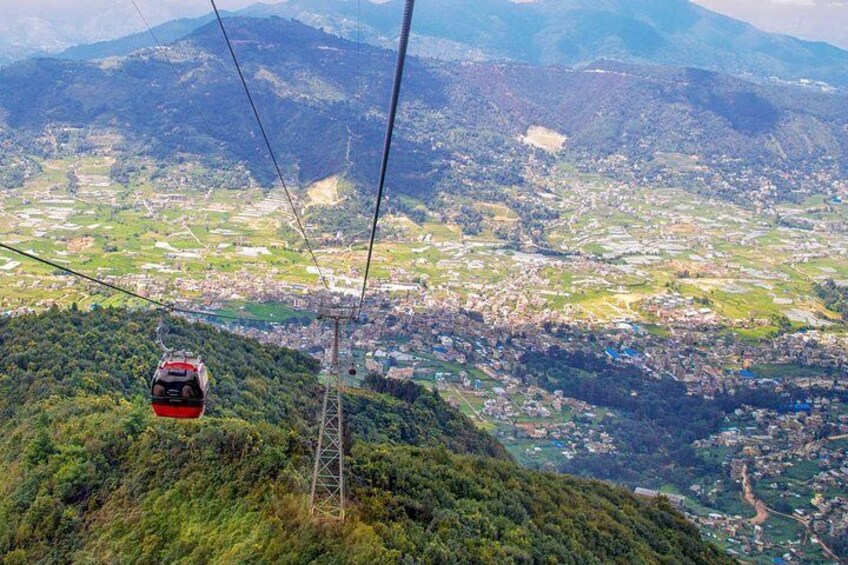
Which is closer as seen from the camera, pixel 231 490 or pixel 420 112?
pixel 231 490

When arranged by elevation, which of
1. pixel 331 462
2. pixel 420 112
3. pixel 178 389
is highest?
pixel 420 112

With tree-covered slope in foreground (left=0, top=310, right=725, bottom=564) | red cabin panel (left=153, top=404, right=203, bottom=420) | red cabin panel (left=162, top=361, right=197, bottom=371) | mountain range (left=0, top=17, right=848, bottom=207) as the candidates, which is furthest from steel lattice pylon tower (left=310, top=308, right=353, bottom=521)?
mountain range (left=0, top=17, right=848, bottom=207)

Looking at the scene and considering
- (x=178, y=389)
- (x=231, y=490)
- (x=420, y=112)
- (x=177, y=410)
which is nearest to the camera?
(x=178, y=389)

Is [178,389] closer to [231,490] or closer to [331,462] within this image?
[331,462]

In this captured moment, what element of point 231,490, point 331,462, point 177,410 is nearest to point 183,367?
point 177,410

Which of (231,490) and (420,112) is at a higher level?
(420,112)

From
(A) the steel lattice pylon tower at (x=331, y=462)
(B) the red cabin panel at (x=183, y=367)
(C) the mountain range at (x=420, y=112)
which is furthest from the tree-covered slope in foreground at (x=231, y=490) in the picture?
(C) the mountain range at (x=420, y=112)

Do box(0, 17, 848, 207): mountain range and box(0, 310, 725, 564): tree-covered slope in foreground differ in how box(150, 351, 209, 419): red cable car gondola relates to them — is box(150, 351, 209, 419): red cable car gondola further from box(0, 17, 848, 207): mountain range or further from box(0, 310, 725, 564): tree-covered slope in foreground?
box(0, 17, 848, 207): mountain range

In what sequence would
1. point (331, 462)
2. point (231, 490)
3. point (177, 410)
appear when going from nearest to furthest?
point (177, 410), point (331, 462), point (231, 490)

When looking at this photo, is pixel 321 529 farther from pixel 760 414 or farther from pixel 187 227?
pixel 187 227
